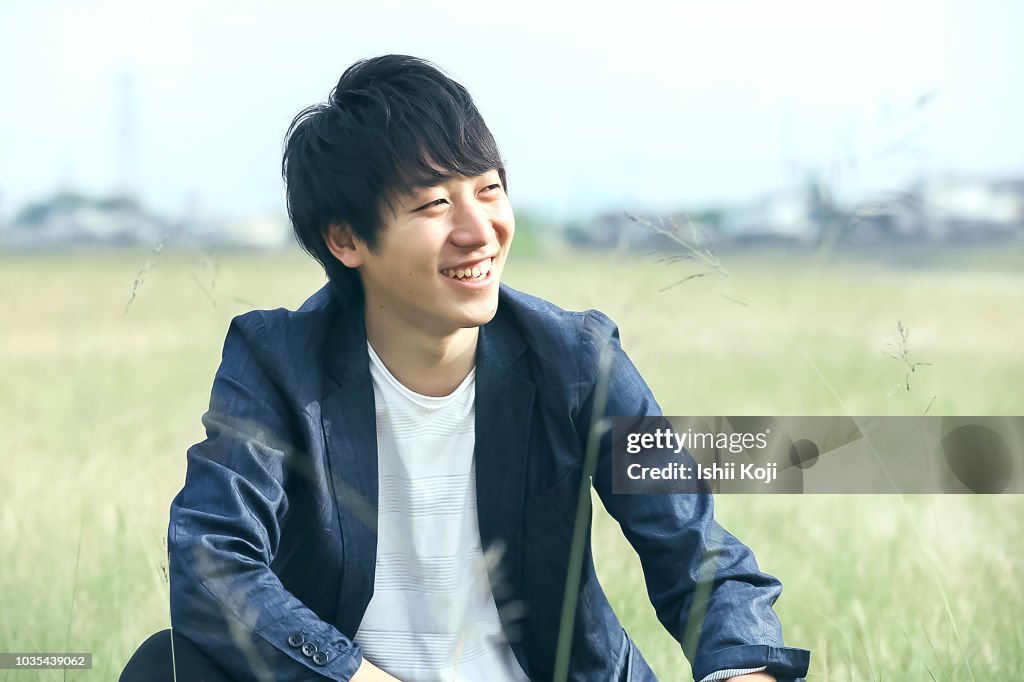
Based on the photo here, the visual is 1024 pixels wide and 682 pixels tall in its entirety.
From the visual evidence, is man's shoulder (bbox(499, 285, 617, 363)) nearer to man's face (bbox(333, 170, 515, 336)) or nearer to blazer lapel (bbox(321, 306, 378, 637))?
man's face (bbox(333, 170, 515, 336))

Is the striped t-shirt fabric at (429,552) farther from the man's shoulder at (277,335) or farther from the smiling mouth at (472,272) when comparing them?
the smiling mouth at (472,272)

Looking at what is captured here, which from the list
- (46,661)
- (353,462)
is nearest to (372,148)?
(353,462)

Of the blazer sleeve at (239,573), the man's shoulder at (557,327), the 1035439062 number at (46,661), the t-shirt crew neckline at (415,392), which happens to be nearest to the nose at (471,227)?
the man's shoulder at (557,327)

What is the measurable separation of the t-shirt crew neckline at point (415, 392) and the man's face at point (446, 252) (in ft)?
0.39

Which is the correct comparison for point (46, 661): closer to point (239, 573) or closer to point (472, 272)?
point (239, 573)

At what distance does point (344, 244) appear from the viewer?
236cm

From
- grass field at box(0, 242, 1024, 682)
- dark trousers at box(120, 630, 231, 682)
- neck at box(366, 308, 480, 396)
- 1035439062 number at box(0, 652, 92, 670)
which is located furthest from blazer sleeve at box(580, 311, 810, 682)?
1035439062 number at box(0, 652, 92, 670)

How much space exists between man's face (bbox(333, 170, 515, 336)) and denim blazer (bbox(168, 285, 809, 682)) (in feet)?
0.46

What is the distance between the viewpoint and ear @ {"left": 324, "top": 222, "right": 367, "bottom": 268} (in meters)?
2.33

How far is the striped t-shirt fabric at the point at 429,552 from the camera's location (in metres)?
2.27

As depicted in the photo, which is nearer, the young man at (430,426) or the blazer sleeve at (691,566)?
the blazer sleeve at (691,566)

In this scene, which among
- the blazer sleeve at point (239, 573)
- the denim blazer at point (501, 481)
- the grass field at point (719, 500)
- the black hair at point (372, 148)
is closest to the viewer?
the blazer sleeve at point (239, 573)

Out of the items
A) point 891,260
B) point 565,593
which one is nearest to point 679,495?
point 565,593

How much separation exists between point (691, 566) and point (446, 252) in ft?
2.30
